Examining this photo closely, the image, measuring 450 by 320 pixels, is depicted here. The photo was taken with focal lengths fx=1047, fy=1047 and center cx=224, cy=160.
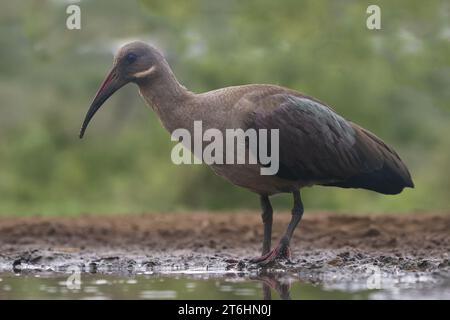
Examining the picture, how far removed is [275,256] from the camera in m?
8.27

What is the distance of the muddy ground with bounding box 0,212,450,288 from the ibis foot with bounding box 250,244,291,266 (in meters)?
0.10

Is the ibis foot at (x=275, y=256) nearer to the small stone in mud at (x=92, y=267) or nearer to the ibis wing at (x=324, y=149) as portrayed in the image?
the ibis wing at (x=324, y=149)

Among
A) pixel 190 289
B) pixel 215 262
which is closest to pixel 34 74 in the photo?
pixel 215 262

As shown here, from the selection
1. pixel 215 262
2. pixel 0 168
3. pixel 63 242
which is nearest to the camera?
pixel 215 262

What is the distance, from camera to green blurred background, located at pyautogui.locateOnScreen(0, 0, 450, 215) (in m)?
17.5

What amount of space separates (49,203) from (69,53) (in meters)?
4.48

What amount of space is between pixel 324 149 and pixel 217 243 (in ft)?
7.48

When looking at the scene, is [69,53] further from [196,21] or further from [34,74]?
[196,21]

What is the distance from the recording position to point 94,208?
54.3 feet

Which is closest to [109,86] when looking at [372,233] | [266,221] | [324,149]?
[266,221]

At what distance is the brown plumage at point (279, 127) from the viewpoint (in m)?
8.20

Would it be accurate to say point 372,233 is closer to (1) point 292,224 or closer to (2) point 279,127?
(1) point 292,224

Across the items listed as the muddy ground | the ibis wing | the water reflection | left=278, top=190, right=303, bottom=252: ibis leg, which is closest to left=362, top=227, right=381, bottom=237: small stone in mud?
the muddy ground

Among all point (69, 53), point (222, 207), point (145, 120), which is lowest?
point (222, 207)
